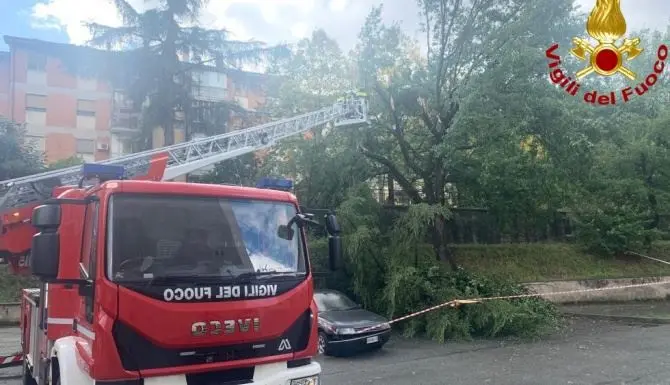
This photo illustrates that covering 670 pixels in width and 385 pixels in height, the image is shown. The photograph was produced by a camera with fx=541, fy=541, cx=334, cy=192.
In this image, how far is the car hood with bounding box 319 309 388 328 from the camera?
461 inches

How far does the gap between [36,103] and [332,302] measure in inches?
1470

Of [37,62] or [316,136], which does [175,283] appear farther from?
[37,62]

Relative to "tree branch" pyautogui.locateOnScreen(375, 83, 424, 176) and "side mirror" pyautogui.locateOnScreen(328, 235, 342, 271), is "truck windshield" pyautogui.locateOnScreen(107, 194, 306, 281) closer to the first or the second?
"side mirror" pyautogui.locateOnScreen(328, 235, 342, 271)

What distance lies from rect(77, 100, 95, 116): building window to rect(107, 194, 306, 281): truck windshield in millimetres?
42390

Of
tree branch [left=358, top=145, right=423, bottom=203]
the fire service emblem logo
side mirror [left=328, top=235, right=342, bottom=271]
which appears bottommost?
side mirror [left=328, top=235, right=342, bottom=271]

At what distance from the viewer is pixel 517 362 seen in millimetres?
10602

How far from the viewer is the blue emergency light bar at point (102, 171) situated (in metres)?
5.61

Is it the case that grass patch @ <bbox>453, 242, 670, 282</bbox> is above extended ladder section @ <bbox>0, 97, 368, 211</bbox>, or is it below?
below

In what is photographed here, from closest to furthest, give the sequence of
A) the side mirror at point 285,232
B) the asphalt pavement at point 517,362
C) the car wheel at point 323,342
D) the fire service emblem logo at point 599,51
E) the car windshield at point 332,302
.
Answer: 1. the side mirror at point 285,232
2. the asphalt pavement at point 517,362
3. the fire service emblem logo at point 599,51
4. the car wheel at point 323,342
5. the car windshield at point 332,302

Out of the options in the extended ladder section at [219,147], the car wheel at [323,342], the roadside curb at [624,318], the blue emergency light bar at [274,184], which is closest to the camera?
the blue emergency light bar at [274,184]

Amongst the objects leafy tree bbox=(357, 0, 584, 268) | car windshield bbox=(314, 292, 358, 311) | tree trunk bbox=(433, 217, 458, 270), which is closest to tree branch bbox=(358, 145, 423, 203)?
leafy tree bbox=(357, 0, 584, 268)

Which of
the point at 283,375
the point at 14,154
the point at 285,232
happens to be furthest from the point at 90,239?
the point at 14,154

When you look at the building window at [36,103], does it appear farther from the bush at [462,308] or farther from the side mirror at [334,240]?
the side mirror at [334,240]

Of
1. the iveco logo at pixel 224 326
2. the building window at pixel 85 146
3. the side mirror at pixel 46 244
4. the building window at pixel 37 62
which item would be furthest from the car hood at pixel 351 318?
the building window at pixel 37 62
